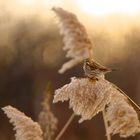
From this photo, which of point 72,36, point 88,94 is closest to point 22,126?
point 88,94

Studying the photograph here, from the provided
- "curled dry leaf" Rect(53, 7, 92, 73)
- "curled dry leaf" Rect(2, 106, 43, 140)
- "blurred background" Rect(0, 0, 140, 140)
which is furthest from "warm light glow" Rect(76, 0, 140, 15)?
"curled dry leaf" Rect(53, 7, 92, 73)

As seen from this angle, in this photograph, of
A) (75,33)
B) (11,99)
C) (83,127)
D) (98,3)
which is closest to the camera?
(75,33)

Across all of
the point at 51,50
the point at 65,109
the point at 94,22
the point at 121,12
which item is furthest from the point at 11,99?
the point at 121,12

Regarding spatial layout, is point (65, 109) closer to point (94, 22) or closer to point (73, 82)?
point (94, 22)

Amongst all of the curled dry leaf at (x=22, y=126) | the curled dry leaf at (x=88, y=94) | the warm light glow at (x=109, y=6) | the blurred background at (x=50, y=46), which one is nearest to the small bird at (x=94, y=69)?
the curled dry leaf at (x=88, y=94)

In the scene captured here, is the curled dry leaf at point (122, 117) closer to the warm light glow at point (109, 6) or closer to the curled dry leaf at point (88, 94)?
the curled dry leaf at point (88, 94)

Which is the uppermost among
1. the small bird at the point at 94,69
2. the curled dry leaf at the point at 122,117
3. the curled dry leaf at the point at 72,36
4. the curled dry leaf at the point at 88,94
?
the curled dry leaf at the point at 72,36

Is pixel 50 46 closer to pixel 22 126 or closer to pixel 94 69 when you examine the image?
pixel 22 126
